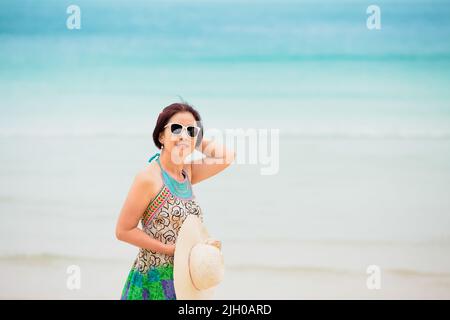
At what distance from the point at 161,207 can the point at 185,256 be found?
176 mm

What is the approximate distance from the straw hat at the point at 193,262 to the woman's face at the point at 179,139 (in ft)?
0.70

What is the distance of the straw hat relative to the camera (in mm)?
2074

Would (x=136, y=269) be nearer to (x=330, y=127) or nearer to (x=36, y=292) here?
(x=36, y=292)

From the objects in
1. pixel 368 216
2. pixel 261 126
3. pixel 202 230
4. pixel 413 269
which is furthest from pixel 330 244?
pixel 202 230

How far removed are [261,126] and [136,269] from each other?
419 centimetres

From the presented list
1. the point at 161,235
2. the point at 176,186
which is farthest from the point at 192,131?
the point at 161,235

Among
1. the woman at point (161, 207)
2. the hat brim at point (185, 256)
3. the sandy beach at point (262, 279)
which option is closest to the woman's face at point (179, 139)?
the woman at point (161, 207)

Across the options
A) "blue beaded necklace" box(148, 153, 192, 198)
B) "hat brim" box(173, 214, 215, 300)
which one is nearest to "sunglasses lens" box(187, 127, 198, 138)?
"blue beaded necklace" box(148, 153, 192, 198)

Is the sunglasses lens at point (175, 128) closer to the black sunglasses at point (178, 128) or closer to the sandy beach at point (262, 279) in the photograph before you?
the black sunglasses at point (178, 128)

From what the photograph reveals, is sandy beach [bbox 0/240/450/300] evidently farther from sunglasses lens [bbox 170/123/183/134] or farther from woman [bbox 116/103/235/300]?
sunglasses lens [bbox 170/123/183/134]

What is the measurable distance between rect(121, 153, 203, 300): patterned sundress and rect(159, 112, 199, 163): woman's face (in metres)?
0.07

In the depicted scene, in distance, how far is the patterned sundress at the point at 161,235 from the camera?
6.92 ft

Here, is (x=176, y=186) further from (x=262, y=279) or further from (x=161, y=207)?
(x=262, y=279)
